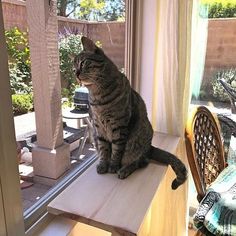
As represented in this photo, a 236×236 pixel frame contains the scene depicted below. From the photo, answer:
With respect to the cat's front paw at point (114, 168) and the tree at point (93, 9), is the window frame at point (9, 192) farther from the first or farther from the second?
the tree at point (93, 9)

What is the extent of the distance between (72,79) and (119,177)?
45cm

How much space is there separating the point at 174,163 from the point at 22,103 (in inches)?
26.3

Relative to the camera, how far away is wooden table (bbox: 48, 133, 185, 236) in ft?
2.57

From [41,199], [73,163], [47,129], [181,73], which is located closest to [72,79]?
[47,129]

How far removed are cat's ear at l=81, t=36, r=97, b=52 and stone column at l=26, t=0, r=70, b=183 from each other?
0.10 m

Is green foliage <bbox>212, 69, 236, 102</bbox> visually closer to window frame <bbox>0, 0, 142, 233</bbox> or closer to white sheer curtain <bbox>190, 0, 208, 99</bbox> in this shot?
white sheer curtain <bbox>190, 0, 208, 99</bbox>

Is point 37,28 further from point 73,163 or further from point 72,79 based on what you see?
point 73,163

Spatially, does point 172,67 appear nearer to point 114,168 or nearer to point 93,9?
point 93,9

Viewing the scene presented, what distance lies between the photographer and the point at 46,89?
0.93m

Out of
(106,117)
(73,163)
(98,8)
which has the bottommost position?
(73,163)

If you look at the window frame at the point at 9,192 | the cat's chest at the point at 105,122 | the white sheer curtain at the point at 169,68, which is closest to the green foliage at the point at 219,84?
the white sheer curtain at the point at 169,68

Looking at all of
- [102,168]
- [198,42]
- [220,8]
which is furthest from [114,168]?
[220,8]

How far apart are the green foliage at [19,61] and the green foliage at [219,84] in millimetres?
1214

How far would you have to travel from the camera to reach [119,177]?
1.01 meters
